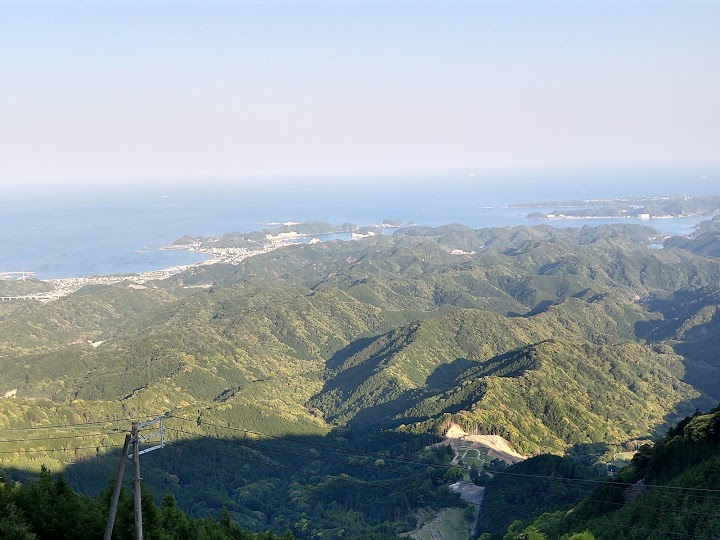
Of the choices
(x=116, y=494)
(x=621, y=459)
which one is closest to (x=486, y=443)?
(x=621, y=459)

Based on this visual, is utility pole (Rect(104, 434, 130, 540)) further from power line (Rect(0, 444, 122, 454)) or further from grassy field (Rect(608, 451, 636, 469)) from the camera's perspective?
power line (Rect(0, 444, 122, 454))

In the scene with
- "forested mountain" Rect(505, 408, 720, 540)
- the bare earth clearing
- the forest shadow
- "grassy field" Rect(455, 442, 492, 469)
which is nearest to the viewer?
"forested mountain" Rect(505, 408, 720, 540)

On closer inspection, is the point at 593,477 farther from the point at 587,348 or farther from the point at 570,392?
the point at 587,348

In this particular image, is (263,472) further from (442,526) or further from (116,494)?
(116,494)

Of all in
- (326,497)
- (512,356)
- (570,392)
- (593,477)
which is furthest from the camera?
(512,356)

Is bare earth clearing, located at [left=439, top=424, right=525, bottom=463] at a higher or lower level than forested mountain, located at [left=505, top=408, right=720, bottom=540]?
lower

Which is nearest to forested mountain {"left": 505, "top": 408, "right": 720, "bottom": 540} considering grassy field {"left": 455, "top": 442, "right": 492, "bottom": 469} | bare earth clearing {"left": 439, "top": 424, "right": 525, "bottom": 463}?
grassy field {"left": 455, "top": 442, "right": 492, "bottom": 469}

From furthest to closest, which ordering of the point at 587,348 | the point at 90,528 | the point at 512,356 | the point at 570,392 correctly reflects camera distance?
1. the point at 587,348
2. the point at 512,356
3. the point at 570,392
4. the point at 90,528

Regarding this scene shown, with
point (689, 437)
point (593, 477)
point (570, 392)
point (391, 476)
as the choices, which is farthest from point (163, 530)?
point (570, 392)

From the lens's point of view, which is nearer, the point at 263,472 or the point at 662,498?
the point at 662,498
